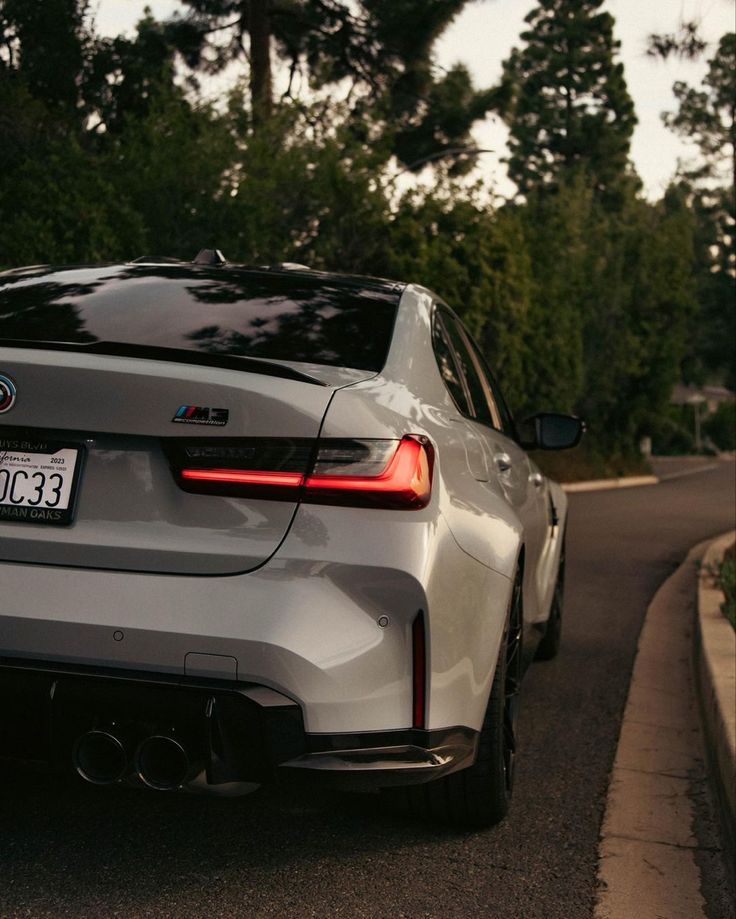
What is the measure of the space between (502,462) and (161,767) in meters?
1.82

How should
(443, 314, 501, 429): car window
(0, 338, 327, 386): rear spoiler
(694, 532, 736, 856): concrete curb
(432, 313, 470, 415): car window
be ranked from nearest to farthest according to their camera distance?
(0, 338, 327, 386): rear spoiler, (432, 313, 470, 415): car window, (694, 532, 736, 856): concrete curb, (443, 314, 501, 429): car window

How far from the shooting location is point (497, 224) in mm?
23969

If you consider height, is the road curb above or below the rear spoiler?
below

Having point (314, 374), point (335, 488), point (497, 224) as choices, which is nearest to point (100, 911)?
point (335, 488)

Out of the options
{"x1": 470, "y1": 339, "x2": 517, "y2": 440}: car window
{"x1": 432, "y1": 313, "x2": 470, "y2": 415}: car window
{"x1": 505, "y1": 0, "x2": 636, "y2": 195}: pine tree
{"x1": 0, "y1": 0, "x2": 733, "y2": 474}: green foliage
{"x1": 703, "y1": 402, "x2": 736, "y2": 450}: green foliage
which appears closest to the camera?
{"x1": 432, "y1": 313, "x2": 470, "y2": 415}: car window

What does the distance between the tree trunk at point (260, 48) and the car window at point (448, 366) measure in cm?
1978

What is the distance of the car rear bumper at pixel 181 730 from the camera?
3146 mm

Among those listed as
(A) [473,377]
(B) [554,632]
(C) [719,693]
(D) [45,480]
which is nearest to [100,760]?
(D) [45,480]

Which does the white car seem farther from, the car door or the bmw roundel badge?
the car door

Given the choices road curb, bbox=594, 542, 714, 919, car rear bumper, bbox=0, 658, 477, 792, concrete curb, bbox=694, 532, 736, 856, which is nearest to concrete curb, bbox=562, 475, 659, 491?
concrete curb, bbox=694, 532, 736, 856

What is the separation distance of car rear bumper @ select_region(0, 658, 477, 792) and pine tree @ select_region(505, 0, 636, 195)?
5653 centimetres

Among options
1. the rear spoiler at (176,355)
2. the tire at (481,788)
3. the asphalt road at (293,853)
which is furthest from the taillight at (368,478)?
the asphalt road at (293,853)

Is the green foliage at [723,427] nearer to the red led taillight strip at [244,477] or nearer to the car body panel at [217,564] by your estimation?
the car body panel at [217,564]

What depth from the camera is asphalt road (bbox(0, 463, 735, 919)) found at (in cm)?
343
